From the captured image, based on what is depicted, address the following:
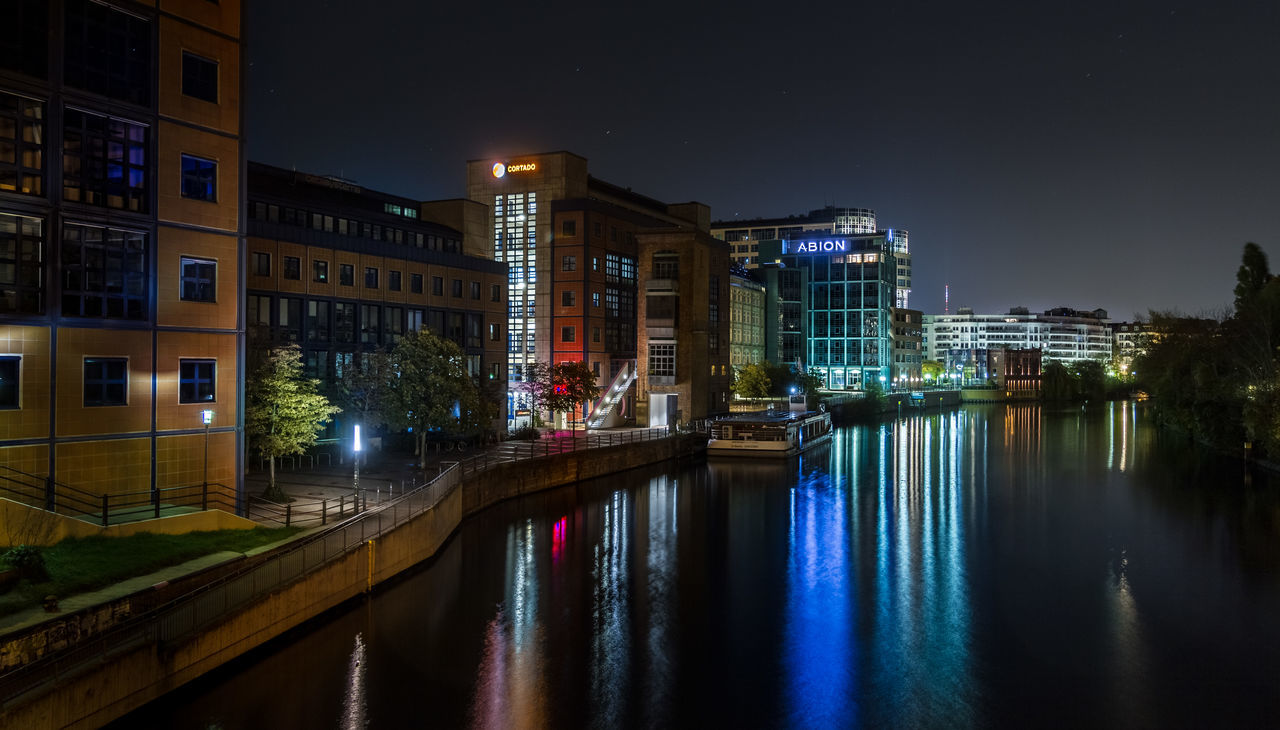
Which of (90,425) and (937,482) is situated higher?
(90,425)

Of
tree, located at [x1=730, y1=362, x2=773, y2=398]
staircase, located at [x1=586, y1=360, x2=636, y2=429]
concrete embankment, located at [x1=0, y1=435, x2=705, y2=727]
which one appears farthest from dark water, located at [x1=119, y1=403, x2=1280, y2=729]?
tree, located at [x1=730, y1=362, x2=773, y2=398]

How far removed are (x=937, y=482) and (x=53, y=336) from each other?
4997 centimetres

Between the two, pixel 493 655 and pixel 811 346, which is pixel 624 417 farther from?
pixel 811 346

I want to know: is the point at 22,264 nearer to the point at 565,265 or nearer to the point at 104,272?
the point at 104,272

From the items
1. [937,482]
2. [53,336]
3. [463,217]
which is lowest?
[937,482]

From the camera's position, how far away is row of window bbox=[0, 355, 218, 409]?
22.0 m

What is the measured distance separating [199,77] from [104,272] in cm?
690

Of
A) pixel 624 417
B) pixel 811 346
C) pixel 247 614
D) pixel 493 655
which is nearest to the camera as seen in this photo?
pixel 247 614

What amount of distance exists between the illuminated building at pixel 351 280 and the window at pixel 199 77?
10.8 m

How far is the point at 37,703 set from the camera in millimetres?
13766

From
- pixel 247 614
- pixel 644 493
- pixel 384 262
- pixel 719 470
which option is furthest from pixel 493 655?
pixel 719 470

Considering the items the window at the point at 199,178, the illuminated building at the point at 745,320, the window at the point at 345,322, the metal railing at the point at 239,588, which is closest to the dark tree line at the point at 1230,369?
the illuminated building at the point at 745,320

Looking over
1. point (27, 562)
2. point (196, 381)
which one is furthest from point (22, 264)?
point (27, 562)

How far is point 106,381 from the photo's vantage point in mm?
24000
